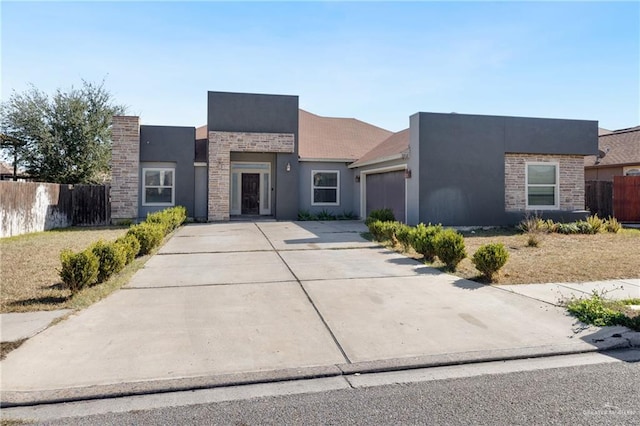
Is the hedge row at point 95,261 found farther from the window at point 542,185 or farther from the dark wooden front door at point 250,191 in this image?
the window at point 542,185

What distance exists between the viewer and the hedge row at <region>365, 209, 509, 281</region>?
7383 mm

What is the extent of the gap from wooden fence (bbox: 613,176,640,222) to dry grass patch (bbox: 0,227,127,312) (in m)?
20.7

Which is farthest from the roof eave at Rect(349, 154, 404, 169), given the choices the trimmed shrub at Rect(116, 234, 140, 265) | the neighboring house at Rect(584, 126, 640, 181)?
the neighboring house at Rect(584, 126, 640, 181)

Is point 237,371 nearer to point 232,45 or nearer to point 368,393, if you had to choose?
point 368,393

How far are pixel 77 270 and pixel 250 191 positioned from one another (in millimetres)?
15555

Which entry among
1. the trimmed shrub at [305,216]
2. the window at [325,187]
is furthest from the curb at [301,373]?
the window at [325,187]

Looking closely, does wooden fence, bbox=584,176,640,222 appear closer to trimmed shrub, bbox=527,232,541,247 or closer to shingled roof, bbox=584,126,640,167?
shingled roof, bbox=584,126,640,167

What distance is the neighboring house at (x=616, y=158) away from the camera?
71.4 ft

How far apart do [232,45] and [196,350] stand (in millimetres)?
10077

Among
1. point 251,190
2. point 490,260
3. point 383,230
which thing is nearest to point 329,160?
point 251,190

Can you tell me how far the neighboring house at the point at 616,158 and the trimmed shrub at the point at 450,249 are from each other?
677 inches

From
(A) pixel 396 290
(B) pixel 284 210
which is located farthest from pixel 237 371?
(B) pixel 284 210

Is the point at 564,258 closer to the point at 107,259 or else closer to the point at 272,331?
the point at 272,331

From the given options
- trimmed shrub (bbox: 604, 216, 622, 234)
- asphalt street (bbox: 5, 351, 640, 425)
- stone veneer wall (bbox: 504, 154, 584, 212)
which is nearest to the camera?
asphalt street (bbox: 5, 351, 640, 425)
